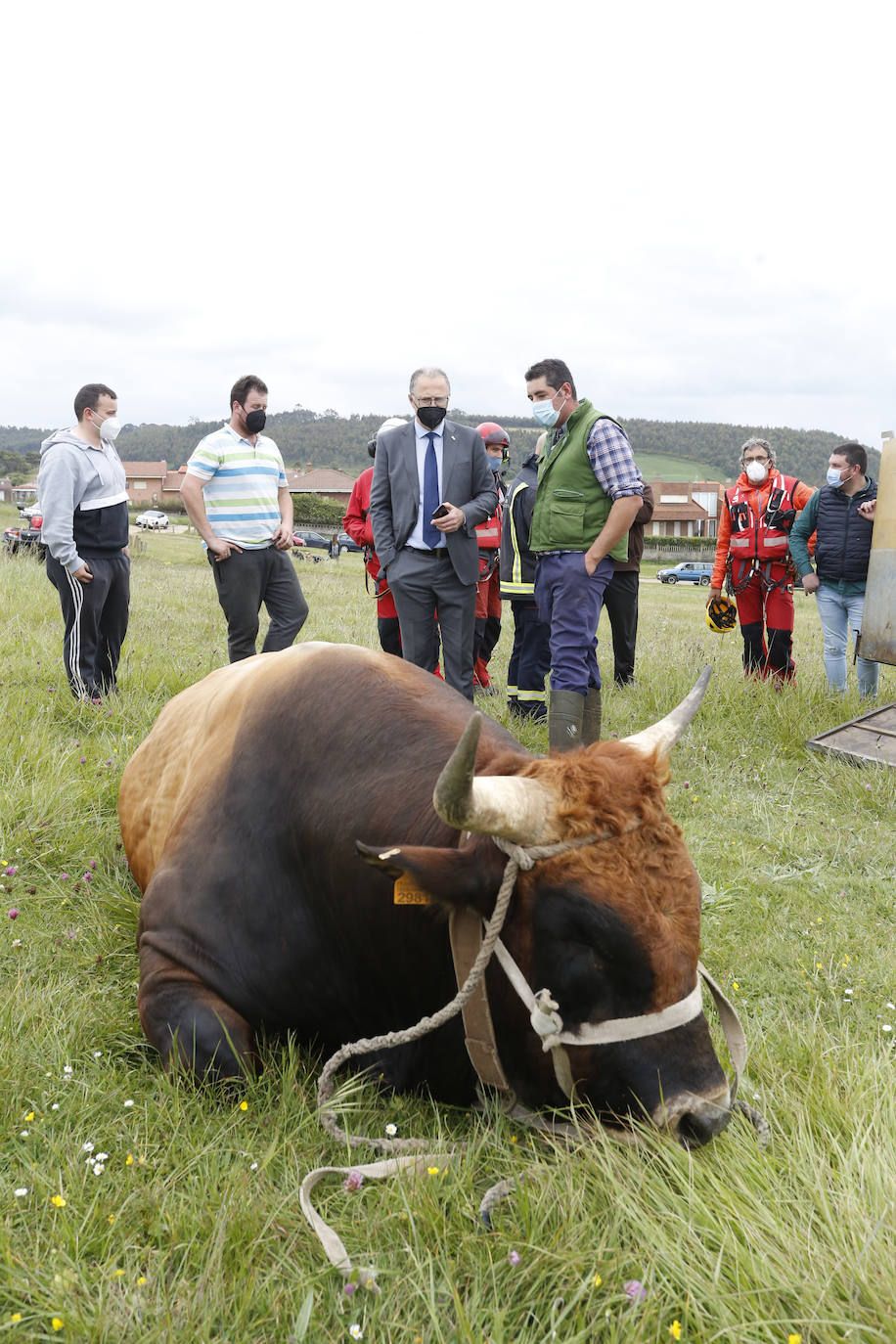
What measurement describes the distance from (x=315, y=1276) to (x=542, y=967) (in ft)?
2.68

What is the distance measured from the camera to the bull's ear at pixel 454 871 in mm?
2176

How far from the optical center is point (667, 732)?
2641 millimetres

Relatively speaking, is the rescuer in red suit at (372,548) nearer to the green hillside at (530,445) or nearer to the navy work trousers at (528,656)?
the navy work trousers at (528,656)

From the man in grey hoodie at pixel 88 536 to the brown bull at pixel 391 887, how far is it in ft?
10.3

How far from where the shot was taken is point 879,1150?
2.18m

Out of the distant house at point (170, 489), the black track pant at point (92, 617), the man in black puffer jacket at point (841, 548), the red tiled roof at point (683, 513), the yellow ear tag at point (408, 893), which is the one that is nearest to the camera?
the yellow ear tag at point (408, 893)

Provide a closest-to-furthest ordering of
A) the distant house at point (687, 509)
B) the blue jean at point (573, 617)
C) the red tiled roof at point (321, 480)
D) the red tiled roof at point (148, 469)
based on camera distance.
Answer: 1. the blue jean at point (573, 617)
2. the distant house at point (687, 509)
3. the red tiled roof at point (321, 480)
4. the red tiled roof at point (148, 469)

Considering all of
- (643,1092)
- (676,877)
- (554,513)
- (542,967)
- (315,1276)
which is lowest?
(315,1276)

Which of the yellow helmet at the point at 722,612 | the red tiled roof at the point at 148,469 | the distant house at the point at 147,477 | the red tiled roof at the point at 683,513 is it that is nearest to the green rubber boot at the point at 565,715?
the yellow helmet at the point at 722,612

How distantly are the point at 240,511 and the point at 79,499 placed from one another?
3.64 ft

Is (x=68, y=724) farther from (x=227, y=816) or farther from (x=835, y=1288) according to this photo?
(x=835, y=1288)

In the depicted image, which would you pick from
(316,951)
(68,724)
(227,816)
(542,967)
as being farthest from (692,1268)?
(68,724)

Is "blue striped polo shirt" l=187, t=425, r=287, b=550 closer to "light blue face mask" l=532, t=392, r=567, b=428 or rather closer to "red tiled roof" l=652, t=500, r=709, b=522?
"light blue face mask" l=532, t=392, r=567, b=428

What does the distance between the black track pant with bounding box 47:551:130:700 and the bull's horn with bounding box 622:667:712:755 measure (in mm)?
4549
